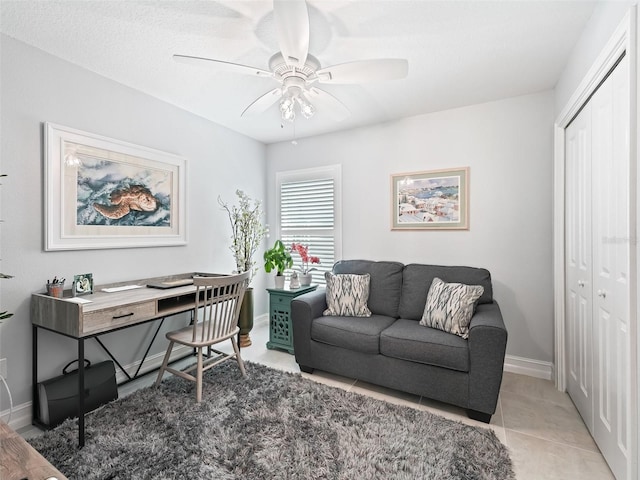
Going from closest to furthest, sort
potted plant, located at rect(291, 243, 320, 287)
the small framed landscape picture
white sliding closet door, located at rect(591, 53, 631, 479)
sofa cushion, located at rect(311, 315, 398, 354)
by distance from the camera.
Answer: white sliding closet door, located at rect(591, 53, 631, 479)
sofa cushion, located at rect(311, 315, 398, 354)
the small framed landscape picture
potted plant, located at rect(291, 243, 320, 287)

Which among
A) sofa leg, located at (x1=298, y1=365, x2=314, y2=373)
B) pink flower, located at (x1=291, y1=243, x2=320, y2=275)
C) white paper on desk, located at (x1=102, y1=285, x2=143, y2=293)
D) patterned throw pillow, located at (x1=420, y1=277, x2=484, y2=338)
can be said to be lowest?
sofa leg, located at (x1=298, y1=365, x2=314, y2=373)

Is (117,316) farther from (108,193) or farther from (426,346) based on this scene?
(426,346)

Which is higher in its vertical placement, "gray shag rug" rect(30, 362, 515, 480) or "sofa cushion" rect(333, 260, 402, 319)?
"sofa cushion" rect(333, 260, 402, 319)

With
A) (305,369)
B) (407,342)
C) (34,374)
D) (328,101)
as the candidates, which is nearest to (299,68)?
(328,101)

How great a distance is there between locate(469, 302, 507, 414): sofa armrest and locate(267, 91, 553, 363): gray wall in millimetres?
982

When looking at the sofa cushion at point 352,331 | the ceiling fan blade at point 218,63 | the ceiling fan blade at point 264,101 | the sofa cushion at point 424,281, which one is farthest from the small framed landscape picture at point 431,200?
the ceiling fan blade at point 218,63

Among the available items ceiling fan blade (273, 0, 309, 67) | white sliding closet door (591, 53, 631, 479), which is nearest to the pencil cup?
ceiling fan blade (273, 0, 309, 67)

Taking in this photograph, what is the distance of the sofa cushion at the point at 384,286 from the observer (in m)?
3.02

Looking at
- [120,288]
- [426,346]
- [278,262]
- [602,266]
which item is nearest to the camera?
[602,266]

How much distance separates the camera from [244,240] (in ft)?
12.2

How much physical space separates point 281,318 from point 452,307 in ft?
5.87

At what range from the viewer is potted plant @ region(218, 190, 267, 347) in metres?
3.54

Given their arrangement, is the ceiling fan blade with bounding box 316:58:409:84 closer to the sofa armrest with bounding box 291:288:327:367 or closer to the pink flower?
the sofa armrest with bounding box 291:288:327:367

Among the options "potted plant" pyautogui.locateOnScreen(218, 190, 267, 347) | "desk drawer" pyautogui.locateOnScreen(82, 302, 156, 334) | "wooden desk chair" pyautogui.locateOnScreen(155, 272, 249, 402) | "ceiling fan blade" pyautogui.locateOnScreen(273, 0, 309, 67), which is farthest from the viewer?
"potted plant" pyautogui.locateOnScreen(218, 190, 267, 347)
